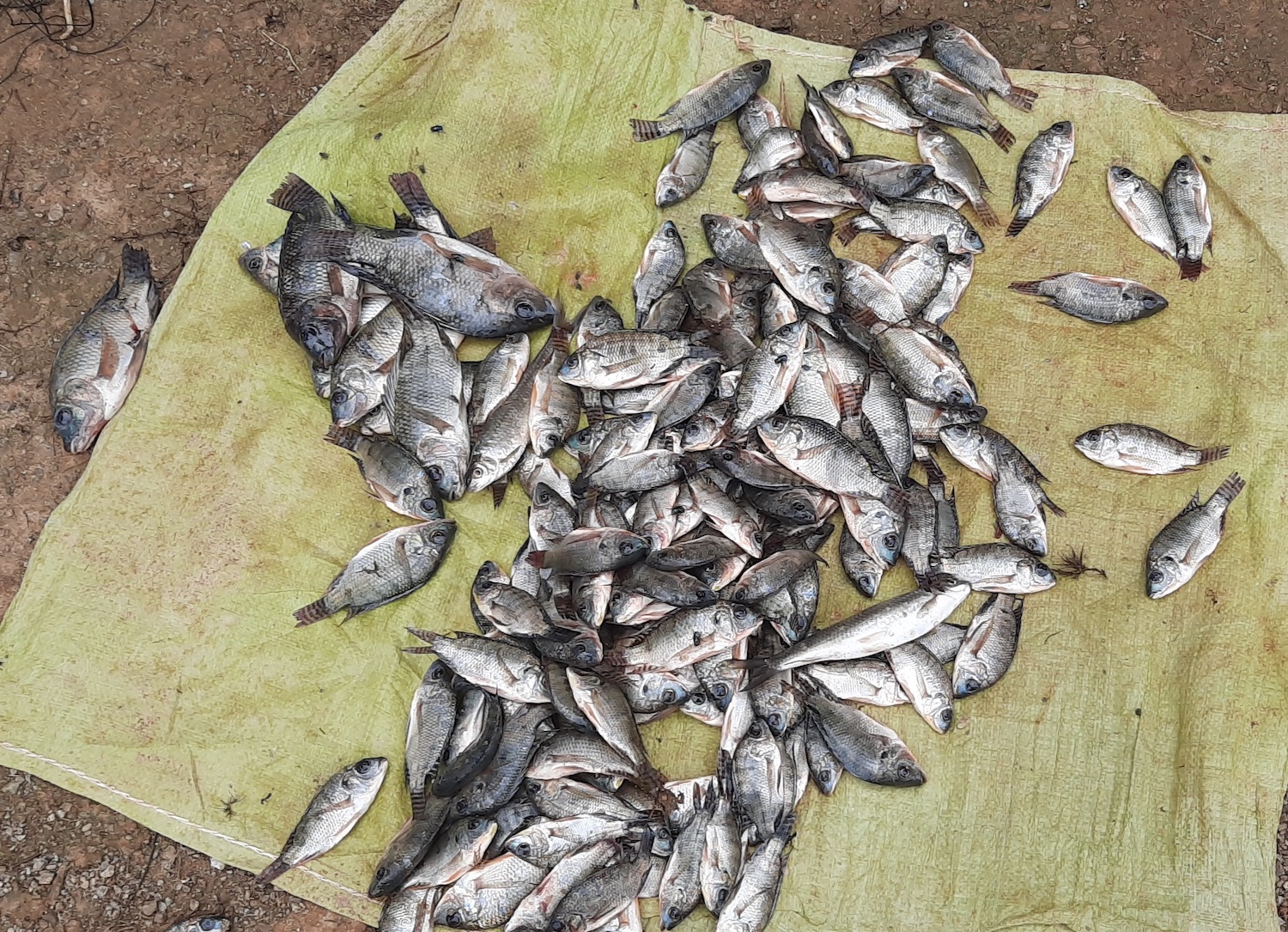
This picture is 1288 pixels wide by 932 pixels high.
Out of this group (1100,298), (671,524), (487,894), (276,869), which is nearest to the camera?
(487,894)

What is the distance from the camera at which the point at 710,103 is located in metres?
4.11

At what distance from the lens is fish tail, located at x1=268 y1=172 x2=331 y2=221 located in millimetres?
3824

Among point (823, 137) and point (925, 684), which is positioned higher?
point (823, 137)

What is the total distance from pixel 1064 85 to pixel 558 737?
3764 mm

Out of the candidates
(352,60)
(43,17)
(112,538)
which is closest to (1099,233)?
(352,60)

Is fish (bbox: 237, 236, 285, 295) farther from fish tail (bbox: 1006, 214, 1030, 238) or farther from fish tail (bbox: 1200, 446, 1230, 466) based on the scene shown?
fish tail (bbox: 1200, 446, 1230, 466)

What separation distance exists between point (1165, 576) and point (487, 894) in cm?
291

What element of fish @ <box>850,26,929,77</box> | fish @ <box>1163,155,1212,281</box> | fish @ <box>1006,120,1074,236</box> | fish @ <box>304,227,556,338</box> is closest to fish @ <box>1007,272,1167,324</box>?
fish @ <box>1163,155,1212,281</box>

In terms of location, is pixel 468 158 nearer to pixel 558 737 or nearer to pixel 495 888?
pixel 558 737

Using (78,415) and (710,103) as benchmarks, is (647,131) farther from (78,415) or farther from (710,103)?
(78,415)

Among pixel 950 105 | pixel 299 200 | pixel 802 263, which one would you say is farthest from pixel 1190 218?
pixel 299 200

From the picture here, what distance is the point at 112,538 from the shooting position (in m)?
3.67

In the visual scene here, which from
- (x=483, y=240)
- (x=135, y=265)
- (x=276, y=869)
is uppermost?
(x=483, y=240)

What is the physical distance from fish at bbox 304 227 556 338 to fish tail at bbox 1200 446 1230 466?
2811 mm
